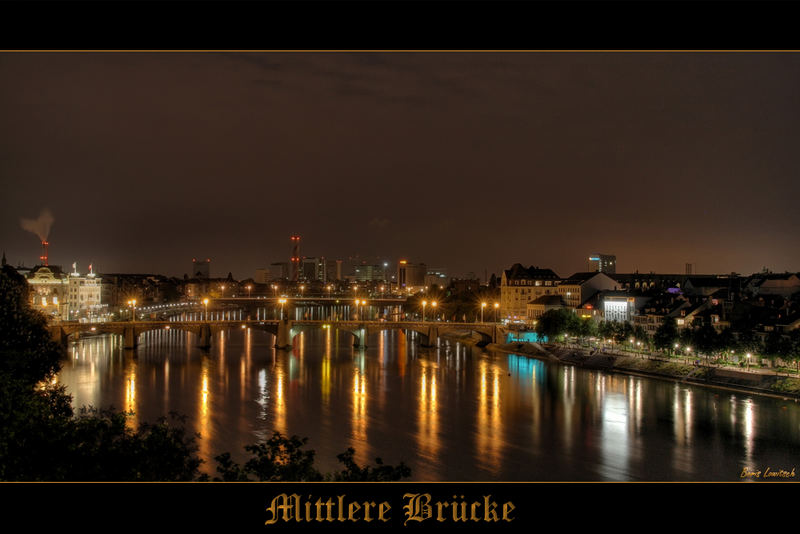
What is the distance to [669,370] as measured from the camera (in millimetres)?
13203

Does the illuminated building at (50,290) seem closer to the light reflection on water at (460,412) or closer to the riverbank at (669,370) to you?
the light reflection on water at (460,412)

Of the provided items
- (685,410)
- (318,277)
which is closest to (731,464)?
(685,410)

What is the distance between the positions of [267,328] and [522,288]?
1132 cm

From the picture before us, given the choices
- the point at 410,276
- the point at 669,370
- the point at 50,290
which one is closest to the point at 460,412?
the point at 669,370

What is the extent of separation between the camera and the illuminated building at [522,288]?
25734 millimetres

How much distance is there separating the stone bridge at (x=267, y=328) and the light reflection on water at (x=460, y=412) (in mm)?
1595

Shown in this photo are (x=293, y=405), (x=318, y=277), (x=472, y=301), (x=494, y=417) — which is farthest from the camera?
(x=318, y=277)

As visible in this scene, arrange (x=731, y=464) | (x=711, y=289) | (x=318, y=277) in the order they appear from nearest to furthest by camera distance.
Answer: (x=731, y=464) → (x=711, y=289) → (x=318, y=277)

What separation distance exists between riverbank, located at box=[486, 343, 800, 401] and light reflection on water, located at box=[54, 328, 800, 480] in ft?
1.39

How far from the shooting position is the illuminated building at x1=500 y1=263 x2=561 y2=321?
2573cm

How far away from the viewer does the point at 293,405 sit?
1066 centimetres
